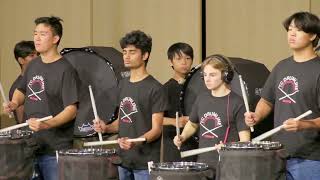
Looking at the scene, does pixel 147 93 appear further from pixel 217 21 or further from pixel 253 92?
pixel 217 21

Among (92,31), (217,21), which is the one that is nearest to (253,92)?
(217,21)

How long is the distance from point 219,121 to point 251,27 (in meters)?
2.55

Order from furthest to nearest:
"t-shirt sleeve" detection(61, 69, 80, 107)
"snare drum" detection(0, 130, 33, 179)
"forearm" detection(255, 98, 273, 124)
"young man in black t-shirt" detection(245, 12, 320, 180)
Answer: "t-shirt sleeve" detection(61, 69, 80, 107)
"snare drum" detection(0, 130, 33, 179)
"forearm" detection(255, 98, 273, 124)
"young man in black t-shirt" detection(245, 12, 320, 180)

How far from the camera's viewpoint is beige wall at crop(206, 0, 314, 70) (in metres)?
6.63

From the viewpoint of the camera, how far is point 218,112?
4449mm

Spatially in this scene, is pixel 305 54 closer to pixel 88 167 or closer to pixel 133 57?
pixel 133 57

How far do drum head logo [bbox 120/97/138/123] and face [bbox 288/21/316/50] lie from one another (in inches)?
42.2

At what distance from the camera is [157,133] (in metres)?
4.81

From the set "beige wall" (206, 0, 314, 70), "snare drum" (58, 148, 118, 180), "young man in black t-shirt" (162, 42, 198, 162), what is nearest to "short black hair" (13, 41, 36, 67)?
"young man in black t-shirt" (162, 42, 198, 162)

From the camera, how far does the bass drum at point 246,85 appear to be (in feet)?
16.5

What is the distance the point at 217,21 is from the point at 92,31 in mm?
1223

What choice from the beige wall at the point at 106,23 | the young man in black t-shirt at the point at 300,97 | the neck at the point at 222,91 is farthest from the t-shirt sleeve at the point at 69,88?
the beige wall at the point at 106,23

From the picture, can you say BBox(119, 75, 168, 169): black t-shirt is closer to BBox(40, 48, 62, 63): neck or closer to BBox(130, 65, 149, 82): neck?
BBox(130, 65, 149, 82): neck

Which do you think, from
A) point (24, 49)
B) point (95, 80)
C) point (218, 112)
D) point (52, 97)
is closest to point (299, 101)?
point (218, 112)
